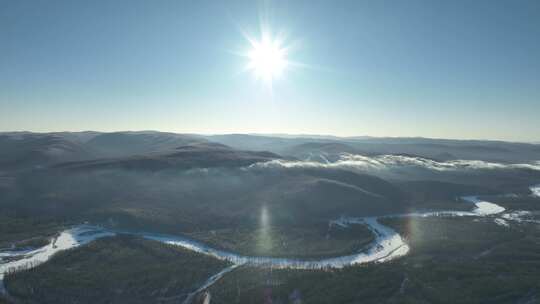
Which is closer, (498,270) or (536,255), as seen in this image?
(498,270)

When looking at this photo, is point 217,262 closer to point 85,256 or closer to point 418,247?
point 85,256

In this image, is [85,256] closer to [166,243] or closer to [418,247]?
[166,243]

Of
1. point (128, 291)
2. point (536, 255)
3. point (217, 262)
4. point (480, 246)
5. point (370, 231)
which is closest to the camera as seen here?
point (128, 291)

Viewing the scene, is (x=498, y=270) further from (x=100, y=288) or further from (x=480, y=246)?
(x=100, y=288)

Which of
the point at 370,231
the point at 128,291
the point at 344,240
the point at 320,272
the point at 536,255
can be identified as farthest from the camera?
the point at 370,231

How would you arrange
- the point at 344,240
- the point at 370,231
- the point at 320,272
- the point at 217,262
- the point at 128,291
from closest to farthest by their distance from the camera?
the point at 128,291 → the point at 320,272 → the point at 217,262 → the point at 344,240 → the point at 370,231

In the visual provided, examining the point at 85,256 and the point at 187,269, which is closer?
the point at 187,269

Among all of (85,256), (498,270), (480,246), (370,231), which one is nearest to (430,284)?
(498,270)

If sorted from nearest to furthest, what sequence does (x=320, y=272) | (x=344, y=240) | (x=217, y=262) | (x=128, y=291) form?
(x=128, y=291) → (x=320, y=272) → (x=217, y=262) → (x=344, y=240)


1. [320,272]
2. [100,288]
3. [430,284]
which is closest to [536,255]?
[430,284]
